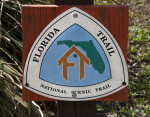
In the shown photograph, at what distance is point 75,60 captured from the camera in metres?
1.72

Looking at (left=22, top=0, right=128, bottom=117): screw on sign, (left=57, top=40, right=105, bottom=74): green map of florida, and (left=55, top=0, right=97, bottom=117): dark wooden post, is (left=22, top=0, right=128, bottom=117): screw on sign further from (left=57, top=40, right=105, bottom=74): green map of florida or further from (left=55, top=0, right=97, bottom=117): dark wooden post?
(left=55, top=0, right=97, bottom=117): dark wooden post

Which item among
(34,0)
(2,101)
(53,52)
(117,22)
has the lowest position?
(2,101)

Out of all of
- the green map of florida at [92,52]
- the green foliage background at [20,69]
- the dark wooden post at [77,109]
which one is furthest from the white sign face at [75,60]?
the green foliage background at [20,69]

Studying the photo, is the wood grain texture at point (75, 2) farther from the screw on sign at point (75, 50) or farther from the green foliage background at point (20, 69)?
the green foliage background at point (20, 69)

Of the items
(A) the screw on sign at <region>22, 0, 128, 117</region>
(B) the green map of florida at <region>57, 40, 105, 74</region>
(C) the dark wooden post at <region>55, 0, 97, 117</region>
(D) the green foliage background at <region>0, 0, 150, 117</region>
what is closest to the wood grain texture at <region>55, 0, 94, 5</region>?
(A) the screw on sign at <region>22, 0, 128, 117</region>

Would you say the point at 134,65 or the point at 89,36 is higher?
the point at 89,36

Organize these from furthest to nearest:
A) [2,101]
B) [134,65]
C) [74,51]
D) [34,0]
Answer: [134,65] < [34,0] < [2,101] < [74,51]

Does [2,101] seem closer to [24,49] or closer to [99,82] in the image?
[24,49]

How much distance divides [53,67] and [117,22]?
0.41 meters

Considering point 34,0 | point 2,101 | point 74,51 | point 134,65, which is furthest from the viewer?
point 134,65

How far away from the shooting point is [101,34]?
1.73m

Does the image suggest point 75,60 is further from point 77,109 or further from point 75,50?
point 77,109

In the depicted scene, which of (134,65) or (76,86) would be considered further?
(134,65)

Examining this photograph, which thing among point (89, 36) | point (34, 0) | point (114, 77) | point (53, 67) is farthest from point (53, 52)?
point (34, 0)
